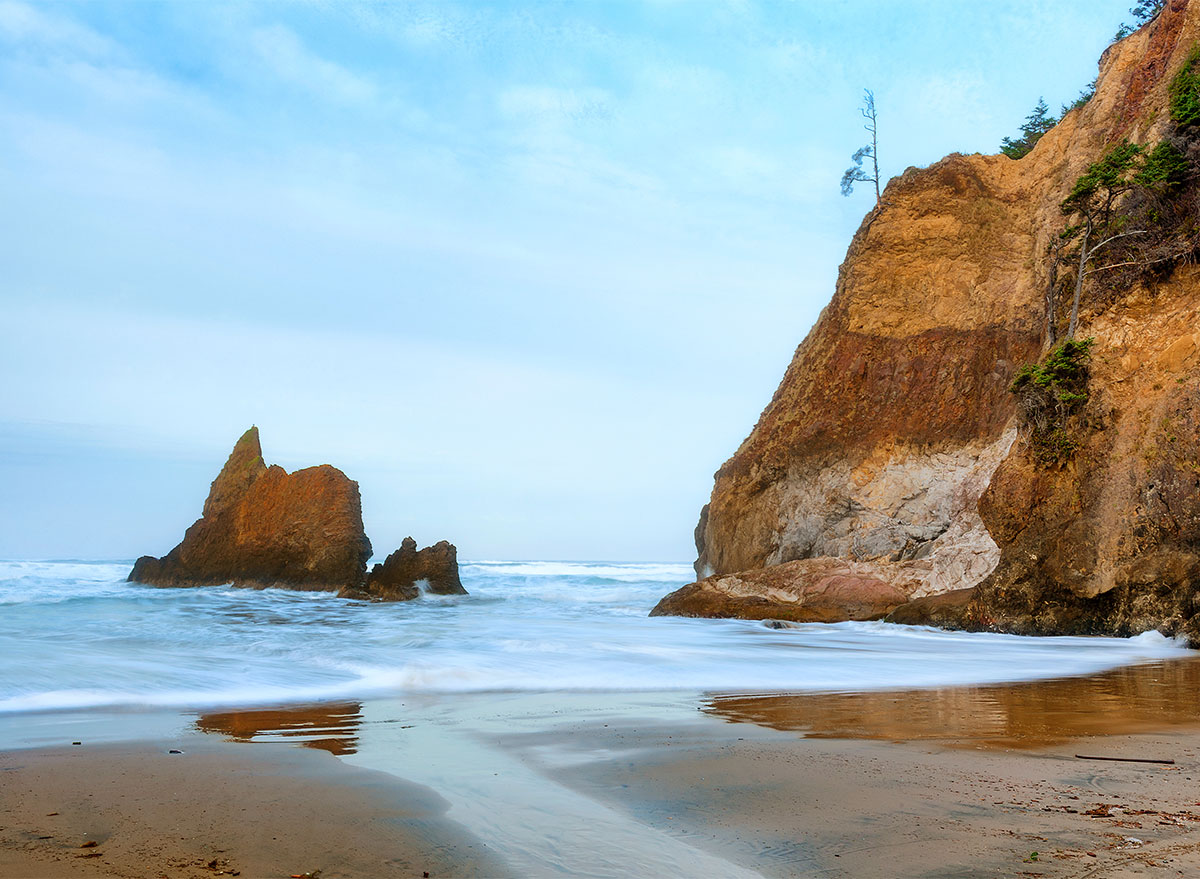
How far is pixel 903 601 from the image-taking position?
1684 cm

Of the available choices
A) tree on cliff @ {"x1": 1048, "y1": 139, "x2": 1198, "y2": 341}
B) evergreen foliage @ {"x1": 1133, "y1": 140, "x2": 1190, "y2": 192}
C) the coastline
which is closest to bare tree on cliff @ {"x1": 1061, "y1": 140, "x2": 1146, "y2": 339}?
tree on cliff @ {"x1": 1048, "y1": 139, "x2": 1198, "y2": 341}

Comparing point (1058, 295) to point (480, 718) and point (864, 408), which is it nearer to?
point (864, 408)

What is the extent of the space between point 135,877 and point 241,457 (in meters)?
33.4

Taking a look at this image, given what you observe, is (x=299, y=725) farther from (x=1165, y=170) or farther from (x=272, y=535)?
(x=272, y=535)

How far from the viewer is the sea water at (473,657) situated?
7.70m

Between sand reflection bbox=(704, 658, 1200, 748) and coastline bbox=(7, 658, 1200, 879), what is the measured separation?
1.7 inches

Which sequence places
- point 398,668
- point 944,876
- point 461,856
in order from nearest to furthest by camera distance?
point 944,876
point 461,856
point 398,668

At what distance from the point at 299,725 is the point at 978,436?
1918 cm

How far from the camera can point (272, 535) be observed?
101ft

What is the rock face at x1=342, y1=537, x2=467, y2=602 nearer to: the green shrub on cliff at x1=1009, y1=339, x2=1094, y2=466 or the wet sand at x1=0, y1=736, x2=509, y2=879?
the green shrub on cliff at x1=1009, y1=339, x2=1094, y2=466

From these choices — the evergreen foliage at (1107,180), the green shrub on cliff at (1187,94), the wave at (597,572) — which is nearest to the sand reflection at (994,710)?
the evergreen foliage at (1107,180)

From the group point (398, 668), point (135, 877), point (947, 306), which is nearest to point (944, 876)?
point (135, 877)

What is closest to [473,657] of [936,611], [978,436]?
[936,611]

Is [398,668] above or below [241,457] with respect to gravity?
below
